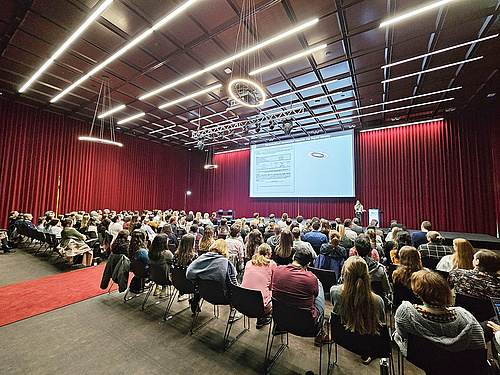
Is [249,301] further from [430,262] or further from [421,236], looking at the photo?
[421,236]

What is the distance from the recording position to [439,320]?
1422mm

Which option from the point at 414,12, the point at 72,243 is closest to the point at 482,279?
the point at 414,12

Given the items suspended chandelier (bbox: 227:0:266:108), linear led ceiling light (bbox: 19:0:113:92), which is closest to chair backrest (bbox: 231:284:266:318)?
suspended chandelier (bbox: 227:0:266:108)

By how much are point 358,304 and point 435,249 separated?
2675 millimetres

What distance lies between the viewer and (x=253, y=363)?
223 cm

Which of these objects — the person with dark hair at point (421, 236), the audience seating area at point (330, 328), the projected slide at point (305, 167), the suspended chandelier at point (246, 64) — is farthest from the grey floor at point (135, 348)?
the projected slide at point (305, 167)

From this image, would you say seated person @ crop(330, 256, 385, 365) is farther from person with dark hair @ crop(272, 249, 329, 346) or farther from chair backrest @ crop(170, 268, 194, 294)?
chair backrest @ crop(170, 268, 194, 294)

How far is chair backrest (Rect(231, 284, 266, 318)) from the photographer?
2271 mm

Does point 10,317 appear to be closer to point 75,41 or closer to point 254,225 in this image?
point 254,225

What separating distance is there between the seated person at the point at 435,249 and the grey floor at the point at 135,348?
184 cm

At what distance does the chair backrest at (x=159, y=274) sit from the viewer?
323 centimetres

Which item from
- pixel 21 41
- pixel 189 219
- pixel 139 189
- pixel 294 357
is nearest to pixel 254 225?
pixel 189 219

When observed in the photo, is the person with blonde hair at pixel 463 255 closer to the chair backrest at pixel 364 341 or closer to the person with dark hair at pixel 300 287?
the chair backrest at pixel 364 341

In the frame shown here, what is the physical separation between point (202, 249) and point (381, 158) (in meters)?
10.5
